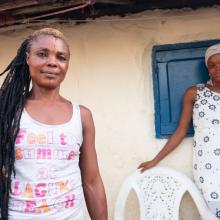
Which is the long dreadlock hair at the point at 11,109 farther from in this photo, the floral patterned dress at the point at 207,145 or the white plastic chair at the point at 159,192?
the floral patterned dress at the point at 207,145

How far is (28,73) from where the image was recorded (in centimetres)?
220

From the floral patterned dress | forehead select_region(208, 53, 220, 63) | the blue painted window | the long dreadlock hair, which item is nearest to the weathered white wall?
the blue painted window

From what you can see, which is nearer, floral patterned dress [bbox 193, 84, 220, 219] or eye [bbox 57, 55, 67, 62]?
eye [bbox 57, 55, 67, 62]

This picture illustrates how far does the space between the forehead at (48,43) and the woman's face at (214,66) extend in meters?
1.77

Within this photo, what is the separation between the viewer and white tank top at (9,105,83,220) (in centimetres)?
182

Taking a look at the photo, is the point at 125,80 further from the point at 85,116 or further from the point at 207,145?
the point at 85,116

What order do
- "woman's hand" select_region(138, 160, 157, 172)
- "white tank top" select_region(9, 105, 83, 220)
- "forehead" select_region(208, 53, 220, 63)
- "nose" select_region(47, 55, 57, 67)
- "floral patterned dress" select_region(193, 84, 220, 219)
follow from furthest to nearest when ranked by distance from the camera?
"woman's hand" select_region(138, 160, 157, 172) < "forehead" select_region(208, 53, 220, 63) < "floral patterned dress" select_region(193, 84, 220, 219) < "nose" select_region(47, 55, 57, 67) < "white tank top" select_region(9, 105, 83, 220)

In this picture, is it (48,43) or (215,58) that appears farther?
(215,58)

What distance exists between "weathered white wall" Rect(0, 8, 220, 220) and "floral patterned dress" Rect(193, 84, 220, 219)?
0.19 m

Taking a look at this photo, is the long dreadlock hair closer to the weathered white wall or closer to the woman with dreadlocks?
the woman with dreadlocks

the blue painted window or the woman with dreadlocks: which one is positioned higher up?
the blue painted window

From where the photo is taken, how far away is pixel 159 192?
3.48 m

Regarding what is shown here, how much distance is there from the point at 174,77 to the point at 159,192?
1.03m

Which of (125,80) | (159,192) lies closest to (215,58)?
(125,80)
